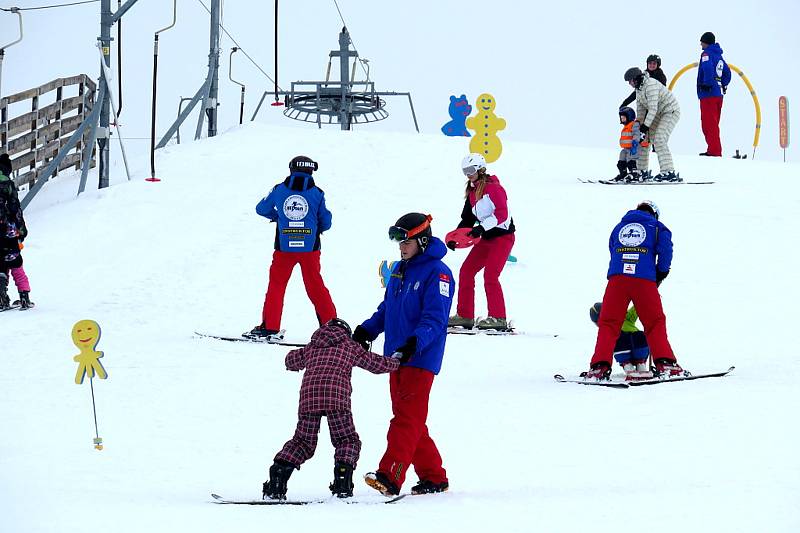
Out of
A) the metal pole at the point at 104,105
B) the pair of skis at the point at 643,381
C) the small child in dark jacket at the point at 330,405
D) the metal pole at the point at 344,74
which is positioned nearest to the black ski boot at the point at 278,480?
the small child in dark jacket at the point at 330,405

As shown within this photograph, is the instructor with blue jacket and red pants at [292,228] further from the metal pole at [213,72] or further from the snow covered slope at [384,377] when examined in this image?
the metal pole at [213,72]

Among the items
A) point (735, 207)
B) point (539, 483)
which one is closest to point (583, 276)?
point (735, 207)

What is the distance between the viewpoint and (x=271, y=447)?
290 inches

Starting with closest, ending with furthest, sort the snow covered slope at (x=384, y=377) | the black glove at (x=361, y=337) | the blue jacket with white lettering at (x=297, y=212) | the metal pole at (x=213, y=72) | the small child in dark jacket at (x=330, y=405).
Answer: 1. the snow covered slope at (x=384, y=377)
2. the small child in dark jacket at (x=330, y=405)
3. the black glove at (x=361, y=337)
4. the blue jacket with white lettering at (x=297, y=212)
5. the metal pole at (x=213, y=72)

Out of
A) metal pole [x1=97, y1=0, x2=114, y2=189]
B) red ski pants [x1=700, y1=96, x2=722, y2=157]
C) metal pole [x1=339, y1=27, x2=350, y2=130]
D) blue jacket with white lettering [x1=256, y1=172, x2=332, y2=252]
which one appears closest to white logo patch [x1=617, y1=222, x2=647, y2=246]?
blue jacket with white lettering [x1=256, y1=172, x2=332, y2=252]

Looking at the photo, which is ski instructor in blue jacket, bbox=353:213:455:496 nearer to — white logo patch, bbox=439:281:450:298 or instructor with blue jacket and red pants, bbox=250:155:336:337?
white logo patch, bbox=439:281:450:298

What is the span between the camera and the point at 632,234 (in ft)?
29.7

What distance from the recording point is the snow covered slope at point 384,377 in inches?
231

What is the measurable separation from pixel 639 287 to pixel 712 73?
452 inches

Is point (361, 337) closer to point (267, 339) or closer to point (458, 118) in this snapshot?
point (267, 339)

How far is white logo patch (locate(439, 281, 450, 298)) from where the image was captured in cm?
636

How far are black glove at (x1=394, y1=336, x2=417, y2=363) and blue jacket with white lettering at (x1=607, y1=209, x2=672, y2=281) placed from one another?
3.25 metres

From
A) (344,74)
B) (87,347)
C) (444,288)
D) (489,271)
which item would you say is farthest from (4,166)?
(344,74)

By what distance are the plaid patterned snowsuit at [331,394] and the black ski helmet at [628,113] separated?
12.5 meters
